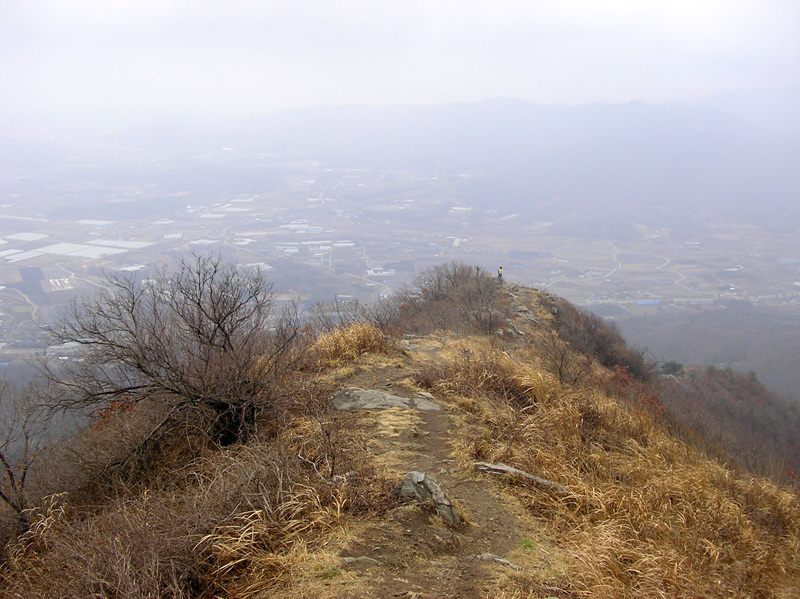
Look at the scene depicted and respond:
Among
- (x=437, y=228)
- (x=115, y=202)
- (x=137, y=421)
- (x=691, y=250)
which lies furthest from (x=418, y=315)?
(x=691, y=250)

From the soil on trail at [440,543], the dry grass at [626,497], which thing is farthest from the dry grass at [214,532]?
the dry grass at [626,497]

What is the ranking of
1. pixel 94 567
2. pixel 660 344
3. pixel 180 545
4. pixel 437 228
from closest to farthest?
pixel 94 567
pixel 180 545
pixel 660 344
pixel 437 228

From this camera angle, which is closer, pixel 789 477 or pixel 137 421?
pixel 137 421

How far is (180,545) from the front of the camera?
11.3 feet

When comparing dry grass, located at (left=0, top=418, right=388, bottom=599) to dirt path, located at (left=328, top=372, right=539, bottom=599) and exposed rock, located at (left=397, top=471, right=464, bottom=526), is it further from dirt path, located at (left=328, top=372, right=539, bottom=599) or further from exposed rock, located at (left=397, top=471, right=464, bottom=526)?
dirt path, located at (left=328, top=372, right=539, bottom=599)

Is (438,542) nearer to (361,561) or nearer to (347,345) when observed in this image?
(361,561)

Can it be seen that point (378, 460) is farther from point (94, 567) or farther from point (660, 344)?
point (660, 344)

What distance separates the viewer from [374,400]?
7.20 meters

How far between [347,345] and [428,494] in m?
5.23

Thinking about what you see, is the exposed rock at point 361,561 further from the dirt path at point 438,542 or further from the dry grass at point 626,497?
the dry grass at point 626,497

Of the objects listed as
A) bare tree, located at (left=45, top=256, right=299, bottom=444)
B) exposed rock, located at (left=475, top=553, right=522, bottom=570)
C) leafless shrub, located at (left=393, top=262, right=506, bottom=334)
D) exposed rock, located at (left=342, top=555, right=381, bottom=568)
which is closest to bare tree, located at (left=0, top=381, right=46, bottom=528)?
bare tree, located at (left=45, top=256, right=299, bottom=444)

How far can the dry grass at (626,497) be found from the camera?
365 cm

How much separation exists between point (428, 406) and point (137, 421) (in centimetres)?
376

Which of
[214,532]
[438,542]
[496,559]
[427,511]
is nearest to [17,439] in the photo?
[214,532]
